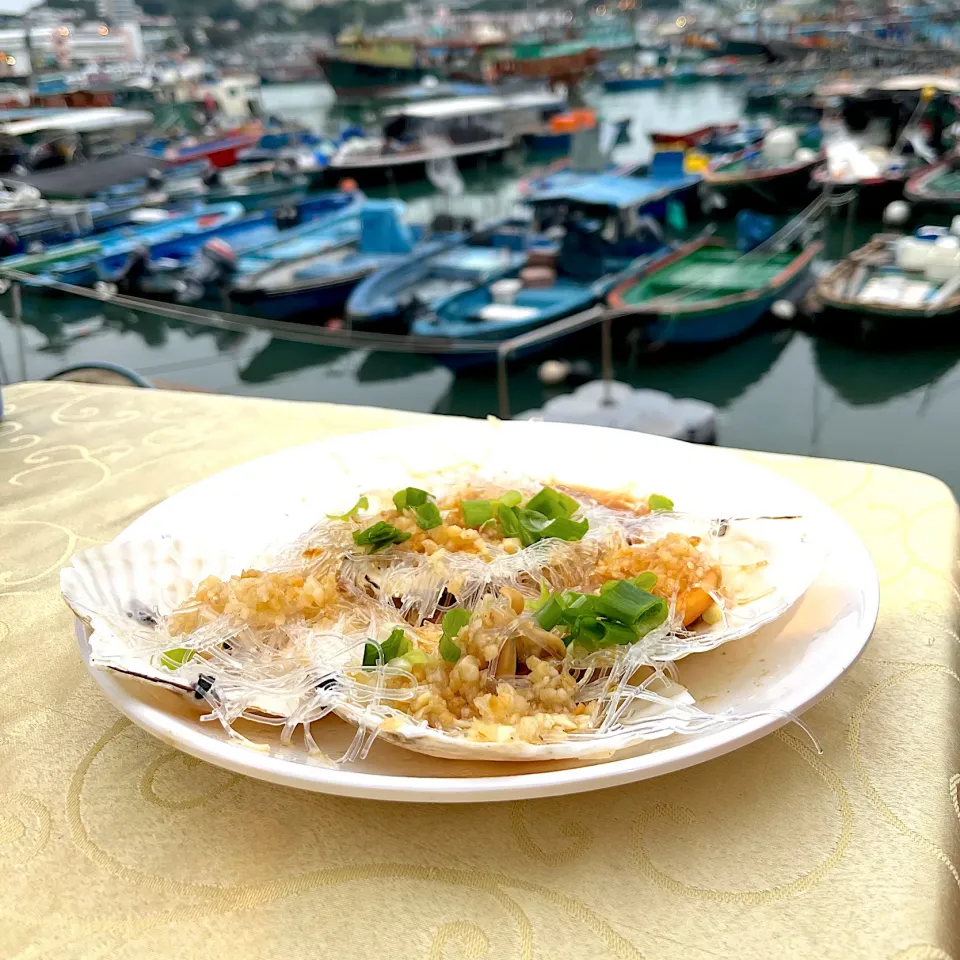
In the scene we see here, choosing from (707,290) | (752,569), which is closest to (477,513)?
(752,569)

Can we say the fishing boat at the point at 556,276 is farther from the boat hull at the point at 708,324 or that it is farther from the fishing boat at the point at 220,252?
the fishing boat at the point at 220,252

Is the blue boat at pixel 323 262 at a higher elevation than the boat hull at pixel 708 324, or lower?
higher

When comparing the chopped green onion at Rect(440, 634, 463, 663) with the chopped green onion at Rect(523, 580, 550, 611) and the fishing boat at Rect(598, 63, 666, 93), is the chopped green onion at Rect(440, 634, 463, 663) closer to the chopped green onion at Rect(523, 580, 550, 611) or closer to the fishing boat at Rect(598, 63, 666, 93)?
the chopped green onion at Rect(523, 580, 550, 611)

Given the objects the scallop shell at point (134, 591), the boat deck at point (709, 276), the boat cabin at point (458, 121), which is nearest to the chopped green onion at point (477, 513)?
the scallop shell at point (134, 591)

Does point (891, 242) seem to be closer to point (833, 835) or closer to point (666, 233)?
point (666, 233)

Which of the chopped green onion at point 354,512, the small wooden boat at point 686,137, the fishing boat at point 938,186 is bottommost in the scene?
the fishing boat at point 938,186

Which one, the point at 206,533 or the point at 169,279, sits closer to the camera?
the point at 206,533

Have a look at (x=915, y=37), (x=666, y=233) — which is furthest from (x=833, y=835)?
(x=915, y=37)
